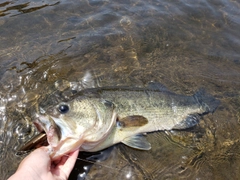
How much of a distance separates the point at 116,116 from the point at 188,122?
49.1 inches

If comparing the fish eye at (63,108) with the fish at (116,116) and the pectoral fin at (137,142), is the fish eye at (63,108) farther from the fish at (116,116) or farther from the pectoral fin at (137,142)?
the pectoral fin at (137,142)

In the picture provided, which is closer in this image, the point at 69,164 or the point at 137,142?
the point at 69,164

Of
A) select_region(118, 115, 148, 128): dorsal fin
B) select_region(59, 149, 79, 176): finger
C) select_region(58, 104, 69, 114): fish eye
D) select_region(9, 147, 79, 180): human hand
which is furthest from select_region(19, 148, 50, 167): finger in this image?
select_region(118, 115, 148, 128): dorsal fin

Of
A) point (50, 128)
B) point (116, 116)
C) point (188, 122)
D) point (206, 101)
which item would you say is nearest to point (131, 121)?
point (116, 116)

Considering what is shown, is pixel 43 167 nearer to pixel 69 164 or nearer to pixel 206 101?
pixel 69 164

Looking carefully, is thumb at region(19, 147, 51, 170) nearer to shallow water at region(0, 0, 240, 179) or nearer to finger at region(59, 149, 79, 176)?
finger at region(59, 149, 79, 176)

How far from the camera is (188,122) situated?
3.94 metres

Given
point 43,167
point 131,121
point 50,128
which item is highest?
point 50,128

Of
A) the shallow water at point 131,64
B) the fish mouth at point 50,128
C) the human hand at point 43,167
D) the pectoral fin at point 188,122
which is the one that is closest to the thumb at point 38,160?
the human hand at point 43,167

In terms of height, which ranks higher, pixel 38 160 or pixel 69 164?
pixel 38 160

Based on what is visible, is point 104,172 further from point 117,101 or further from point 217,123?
point 217,123

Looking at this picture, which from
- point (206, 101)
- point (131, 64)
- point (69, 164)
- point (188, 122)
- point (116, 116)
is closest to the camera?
point (69, 164)

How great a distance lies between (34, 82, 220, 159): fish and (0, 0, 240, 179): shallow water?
18cm

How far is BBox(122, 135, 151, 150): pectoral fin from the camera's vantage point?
349 cm
